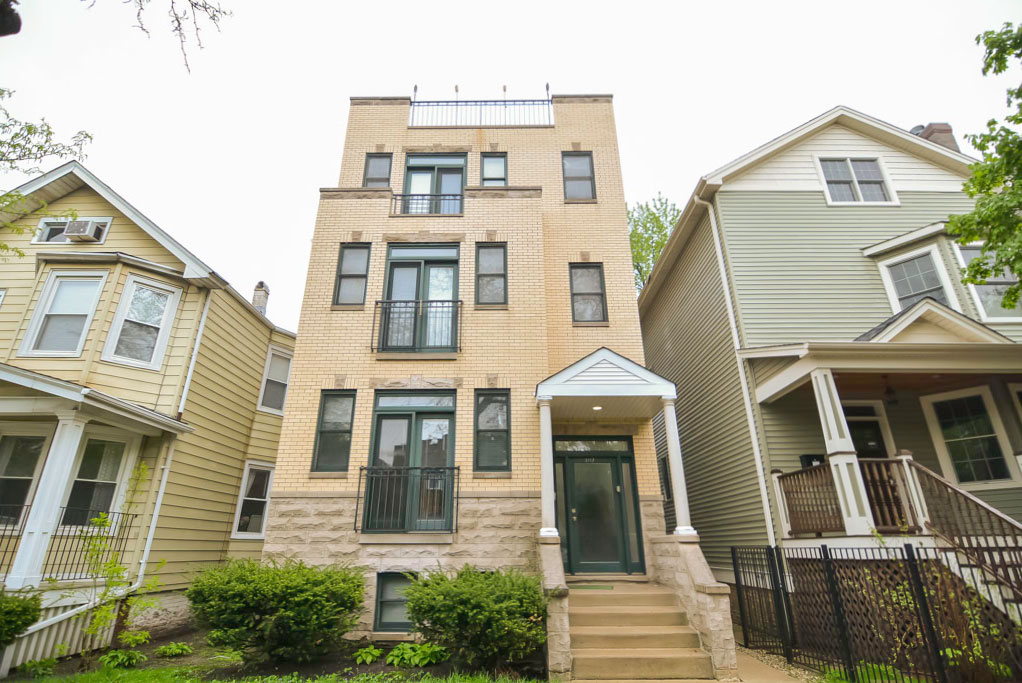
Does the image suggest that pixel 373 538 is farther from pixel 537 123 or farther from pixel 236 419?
pixel 537 123

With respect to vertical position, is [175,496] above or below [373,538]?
above

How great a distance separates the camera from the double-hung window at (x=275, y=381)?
13.2 meters

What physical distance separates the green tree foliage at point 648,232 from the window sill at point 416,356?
14722 millimetres

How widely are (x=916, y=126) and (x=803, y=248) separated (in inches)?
289

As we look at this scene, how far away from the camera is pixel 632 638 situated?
6973 millimetres

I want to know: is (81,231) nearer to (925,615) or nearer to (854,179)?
(925,615)

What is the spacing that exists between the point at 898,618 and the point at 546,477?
180 inches

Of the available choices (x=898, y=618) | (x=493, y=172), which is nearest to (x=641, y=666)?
(x=898, y=618)

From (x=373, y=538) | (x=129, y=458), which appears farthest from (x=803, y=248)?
(x=129, y=458)

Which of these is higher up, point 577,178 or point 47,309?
point 577,178

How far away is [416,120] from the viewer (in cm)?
1308

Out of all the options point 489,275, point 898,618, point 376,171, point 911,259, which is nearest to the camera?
point 898,618

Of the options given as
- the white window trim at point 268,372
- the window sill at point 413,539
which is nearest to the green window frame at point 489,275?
the window sill at point 413,539

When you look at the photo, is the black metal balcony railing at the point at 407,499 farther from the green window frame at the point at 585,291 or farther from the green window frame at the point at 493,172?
the green window frame at the point at 493,172
